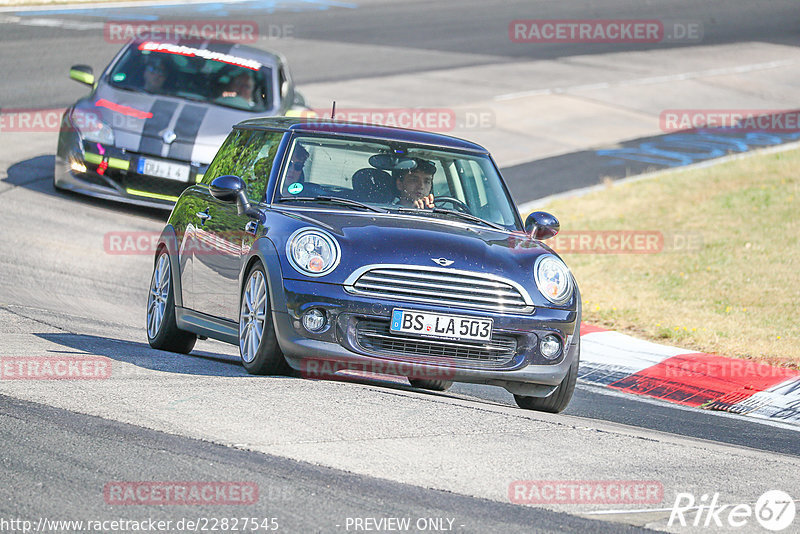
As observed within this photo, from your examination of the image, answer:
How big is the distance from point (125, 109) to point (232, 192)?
690cm

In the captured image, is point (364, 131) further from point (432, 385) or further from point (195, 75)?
point (195, 75)

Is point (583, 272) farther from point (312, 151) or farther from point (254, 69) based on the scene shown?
point (312, 151)

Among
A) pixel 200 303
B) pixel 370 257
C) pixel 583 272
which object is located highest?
pixel 370 257

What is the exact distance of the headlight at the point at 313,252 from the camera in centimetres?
714

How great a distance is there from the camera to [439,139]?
853 cm

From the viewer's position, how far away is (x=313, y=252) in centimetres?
718

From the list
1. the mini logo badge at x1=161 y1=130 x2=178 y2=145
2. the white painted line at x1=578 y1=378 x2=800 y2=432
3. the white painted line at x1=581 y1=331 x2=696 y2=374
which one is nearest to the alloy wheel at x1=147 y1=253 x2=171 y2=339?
the white painted line at x1=578 y1=378 x2=800 y2=432

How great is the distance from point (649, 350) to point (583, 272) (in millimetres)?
3655

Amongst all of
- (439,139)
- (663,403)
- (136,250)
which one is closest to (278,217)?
(439,139)

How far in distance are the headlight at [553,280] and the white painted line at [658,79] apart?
17.7 m

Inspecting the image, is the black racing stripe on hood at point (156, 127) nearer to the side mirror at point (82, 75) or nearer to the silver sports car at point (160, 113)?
the silver sports car at point (160, 113)

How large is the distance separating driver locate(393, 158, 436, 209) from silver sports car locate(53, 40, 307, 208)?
20.0 ft

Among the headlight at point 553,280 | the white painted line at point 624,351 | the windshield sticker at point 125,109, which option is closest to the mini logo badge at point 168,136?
the windshield sticker at point 125,109

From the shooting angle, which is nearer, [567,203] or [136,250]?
[136,250]
